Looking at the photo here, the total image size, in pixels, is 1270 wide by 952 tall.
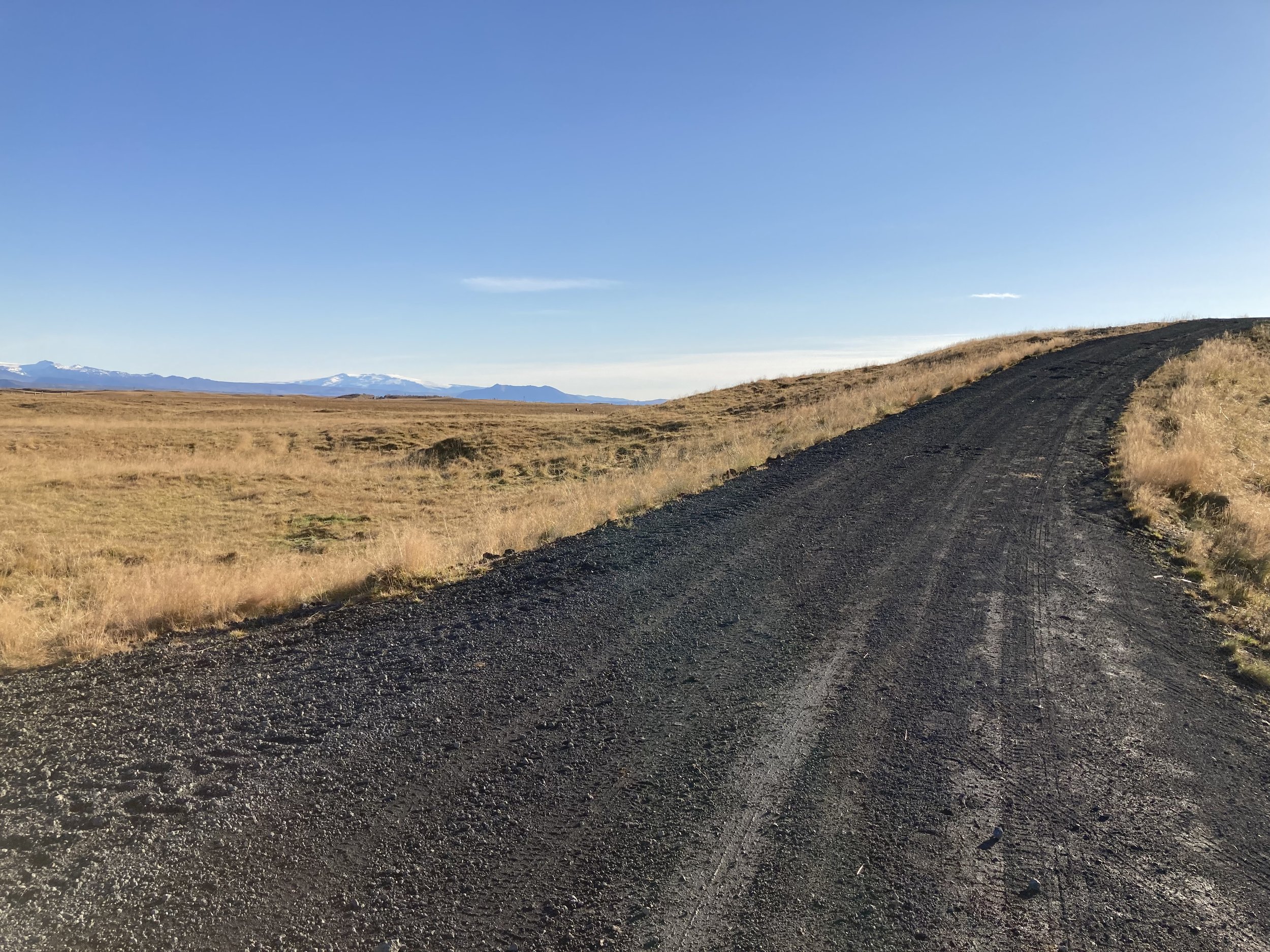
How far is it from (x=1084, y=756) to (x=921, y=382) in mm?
24512

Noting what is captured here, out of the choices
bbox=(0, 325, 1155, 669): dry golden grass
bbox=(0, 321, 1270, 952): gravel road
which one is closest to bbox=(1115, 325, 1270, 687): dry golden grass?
bbox=(0, 321, 1270, 952): gravel road

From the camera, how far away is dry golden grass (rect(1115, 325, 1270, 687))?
6.60 m

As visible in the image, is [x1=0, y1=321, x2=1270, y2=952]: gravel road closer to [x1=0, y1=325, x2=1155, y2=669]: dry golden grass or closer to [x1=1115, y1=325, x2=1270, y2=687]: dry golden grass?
[x1=1115, y1=325, x2=1270, y2=687]: dry golden grass

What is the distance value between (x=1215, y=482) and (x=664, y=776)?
37.9 ft

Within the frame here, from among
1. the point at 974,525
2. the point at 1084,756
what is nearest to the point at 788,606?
the point at 1084,756

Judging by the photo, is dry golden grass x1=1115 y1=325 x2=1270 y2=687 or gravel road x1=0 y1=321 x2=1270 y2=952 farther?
dry golden grass x1=1115 y1=325 x2=1270 y2=687

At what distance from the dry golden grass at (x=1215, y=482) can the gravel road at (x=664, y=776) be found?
0.55 m

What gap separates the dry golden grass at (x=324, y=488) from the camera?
7.29 metres

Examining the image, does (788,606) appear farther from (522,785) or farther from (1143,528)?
(1143,528)

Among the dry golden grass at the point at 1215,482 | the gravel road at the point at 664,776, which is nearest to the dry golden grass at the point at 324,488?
the gravel road at the point at 664,776

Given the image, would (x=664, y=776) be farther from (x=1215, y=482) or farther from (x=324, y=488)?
(x=324, y=488)

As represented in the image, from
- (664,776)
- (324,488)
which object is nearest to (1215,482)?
(664,776)

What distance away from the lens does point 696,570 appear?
7633mm

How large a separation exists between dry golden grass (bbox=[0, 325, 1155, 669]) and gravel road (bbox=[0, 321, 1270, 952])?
1.07 meters
